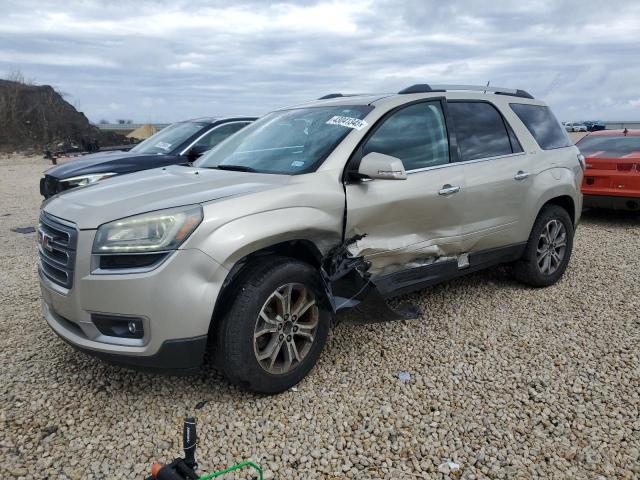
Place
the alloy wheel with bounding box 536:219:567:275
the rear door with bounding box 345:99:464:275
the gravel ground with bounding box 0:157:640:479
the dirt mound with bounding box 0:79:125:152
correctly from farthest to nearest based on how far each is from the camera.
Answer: the dirt mound with bounding box 0:79:125:152
the alloy wheel with bounding box 536:219:567:275
the rear door with bounding box 345:99:464:275
the gravel ground with bounding box 0:157:640:479

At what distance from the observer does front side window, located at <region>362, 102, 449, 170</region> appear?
3.81m

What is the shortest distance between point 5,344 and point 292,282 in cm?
238

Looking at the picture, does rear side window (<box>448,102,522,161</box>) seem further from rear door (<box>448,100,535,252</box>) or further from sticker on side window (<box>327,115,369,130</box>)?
sticker on side window (<box>327,115,369,130</box>)

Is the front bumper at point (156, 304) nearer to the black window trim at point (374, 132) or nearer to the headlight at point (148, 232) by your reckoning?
the headlight at point (148, 232)

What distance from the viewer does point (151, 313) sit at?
2783 millimetres

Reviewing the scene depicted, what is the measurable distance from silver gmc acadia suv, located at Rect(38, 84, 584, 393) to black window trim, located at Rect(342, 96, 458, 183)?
12 mm

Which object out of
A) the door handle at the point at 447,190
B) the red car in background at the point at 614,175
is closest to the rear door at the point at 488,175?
the door handle at the point at 447,190

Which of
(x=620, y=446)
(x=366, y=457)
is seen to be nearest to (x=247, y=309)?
(x=366, y=457)

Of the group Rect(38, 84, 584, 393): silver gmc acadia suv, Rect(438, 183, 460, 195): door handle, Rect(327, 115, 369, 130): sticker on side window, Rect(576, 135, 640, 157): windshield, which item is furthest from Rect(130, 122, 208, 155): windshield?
Rect(576, 135, 640, 157): windshield

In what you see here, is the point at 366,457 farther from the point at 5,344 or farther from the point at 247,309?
the point at 5,344

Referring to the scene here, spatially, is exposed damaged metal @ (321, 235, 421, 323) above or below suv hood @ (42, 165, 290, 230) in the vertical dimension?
below

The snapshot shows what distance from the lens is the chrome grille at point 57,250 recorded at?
295 cm

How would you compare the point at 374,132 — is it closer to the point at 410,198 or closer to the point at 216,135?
the point at 410,198

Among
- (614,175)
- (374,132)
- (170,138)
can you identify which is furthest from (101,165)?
(614,175)
